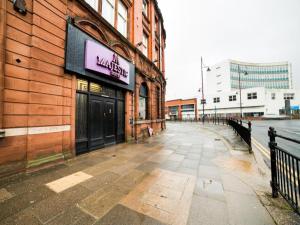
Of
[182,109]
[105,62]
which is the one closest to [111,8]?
[105,62]

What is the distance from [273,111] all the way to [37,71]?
57.1m

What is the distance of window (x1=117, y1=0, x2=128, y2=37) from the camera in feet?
29.2

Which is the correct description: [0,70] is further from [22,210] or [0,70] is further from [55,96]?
[22,210]

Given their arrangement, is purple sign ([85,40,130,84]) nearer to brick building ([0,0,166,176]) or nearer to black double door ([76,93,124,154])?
brick building ([0,0,166,176])

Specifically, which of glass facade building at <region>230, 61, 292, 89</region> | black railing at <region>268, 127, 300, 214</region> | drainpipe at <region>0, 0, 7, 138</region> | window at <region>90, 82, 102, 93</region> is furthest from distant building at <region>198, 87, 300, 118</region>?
drainpipe at <region>0, 0, 7, 138</region>

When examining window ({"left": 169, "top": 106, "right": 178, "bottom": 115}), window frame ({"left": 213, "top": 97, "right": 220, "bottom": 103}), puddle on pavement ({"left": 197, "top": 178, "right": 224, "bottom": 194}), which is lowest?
puddle on pavement ({"left": 197, "top": 178, "right": 224, "bottom": 194})

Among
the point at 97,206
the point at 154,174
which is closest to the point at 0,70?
the point at 97,206

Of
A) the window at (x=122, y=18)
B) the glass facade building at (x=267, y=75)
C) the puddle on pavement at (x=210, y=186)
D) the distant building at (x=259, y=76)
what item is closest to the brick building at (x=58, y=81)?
the window at (x=122, y=18)

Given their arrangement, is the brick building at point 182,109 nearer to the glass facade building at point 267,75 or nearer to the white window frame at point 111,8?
the glass facade building at point 267,75

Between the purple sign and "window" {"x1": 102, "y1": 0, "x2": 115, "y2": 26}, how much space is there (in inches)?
91.0

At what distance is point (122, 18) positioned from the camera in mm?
9242

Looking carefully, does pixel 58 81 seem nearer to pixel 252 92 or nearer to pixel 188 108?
pixel 252 92

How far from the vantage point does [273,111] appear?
42.8 meters

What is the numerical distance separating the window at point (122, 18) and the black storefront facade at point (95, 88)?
248cm
